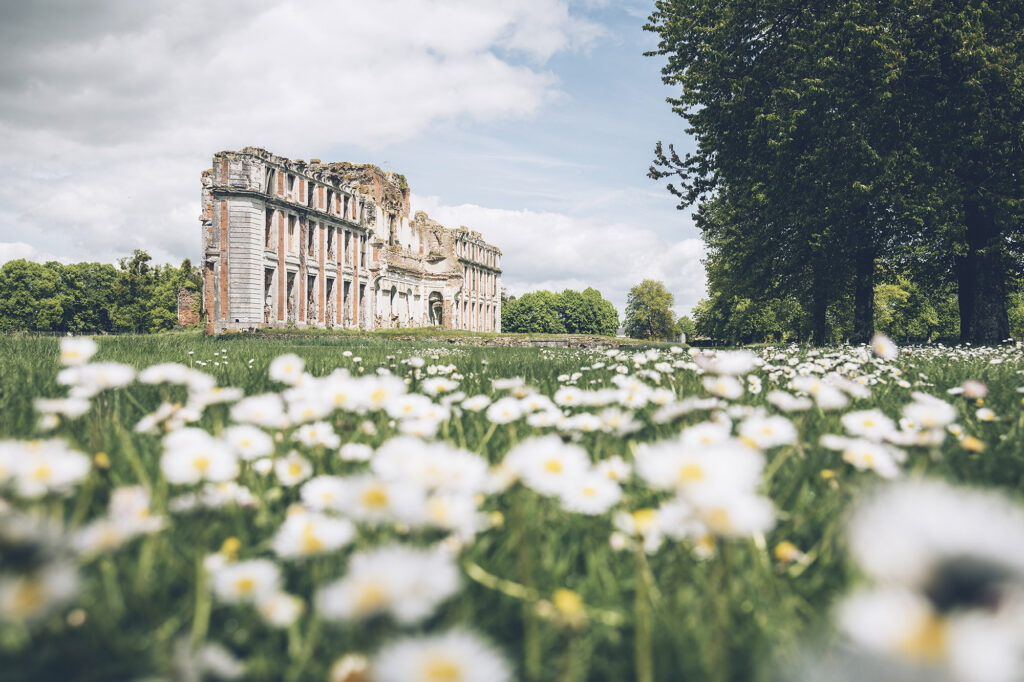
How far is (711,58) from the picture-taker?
14672mm

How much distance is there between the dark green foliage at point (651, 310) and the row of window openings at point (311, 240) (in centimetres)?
6386

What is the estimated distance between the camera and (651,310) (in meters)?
98.2

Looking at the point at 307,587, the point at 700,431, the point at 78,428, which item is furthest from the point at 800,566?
the point at 78,428

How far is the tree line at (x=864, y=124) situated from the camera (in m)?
12.7

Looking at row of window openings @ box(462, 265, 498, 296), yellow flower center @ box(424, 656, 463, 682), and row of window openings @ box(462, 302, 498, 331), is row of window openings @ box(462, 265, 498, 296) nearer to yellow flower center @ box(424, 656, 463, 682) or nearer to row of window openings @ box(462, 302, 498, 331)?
row of window openings @ box(462, 302, 498, 331)

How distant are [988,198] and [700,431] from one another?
1711 centimetres

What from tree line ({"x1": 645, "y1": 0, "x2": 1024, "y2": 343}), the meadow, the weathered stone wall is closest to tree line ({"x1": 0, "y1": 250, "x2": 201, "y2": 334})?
the weathered stone wall

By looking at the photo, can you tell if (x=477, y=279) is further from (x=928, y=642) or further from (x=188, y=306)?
(x=928, y=642)

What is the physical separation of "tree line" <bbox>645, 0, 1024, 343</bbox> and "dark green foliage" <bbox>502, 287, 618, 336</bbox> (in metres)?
81.5

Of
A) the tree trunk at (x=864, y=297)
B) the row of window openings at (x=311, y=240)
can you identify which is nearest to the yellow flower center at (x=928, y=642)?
the tree trunk at (x=864, y=297)

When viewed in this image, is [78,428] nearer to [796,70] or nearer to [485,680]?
[485,680]

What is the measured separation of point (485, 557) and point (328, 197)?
44201mm

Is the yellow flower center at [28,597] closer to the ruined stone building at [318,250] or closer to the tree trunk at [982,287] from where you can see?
the tree trunk at [982,287]

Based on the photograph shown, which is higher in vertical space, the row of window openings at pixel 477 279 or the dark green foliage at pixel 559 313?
the row of window openings at pixel 477 279
